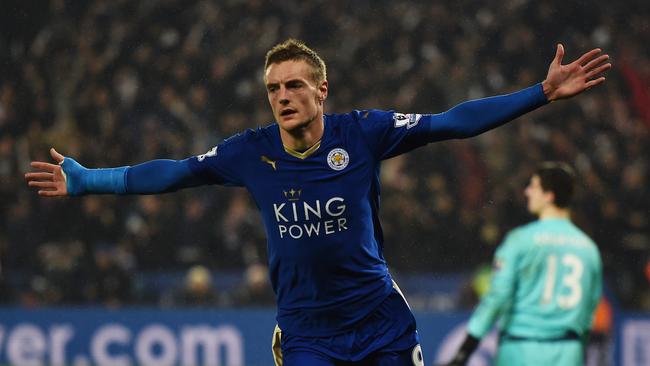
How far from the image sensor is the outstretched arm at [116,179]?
478 centimetres

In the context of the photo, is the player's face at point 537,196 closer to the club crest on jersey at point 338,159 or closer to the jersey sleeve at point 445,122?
the jersey sleeve at point 445,122

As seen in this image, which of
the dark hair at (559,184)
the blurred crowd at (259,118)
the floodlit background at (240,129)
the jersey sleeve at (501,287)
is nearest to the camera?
the jersey sleeve at (501,287)

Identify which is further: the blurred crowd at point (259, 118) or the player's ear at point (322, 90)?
the blurred crowd at point (259, 118)

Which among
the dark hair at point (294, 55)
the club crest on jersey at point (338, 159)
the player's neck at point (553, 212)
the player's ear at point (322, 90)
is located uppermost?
the dark hair at point (294, 55)

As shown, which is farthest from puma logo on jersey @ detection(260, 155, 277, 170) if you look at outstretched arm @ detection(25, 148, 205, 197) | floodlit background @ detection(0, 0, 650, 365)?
floodlit background @ detection(0, 0, 650, 365)

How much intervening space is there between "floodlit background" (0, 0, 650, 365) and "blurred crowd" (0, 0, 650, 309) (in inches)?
0.9

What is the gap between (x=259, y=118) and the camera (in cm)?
1350

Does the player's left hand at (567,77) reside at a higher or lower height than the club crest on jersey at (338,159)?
higher

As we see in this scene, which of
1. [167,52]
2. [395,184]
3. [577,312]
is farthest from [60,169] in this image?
[167,52]

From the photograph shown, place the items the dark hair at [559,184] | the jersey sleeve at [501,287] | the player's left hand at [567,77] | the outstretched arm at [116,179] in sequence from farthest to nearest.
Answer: the dark hair at [559,184], the jersey sleeve at [501,287], the outstretched arm at [116,179], the player's left hand at [567,77]

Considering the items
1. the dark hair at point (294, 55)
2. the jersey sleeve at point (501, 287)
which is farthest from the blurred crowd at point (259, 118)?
the dark hair at point (294, 55)

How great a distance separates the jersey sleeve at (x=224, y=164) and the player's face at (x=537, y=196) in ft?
7.17

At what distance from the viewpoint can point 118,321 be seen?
1165cm

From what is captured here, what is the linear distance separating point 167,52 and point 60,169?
31.7ft
